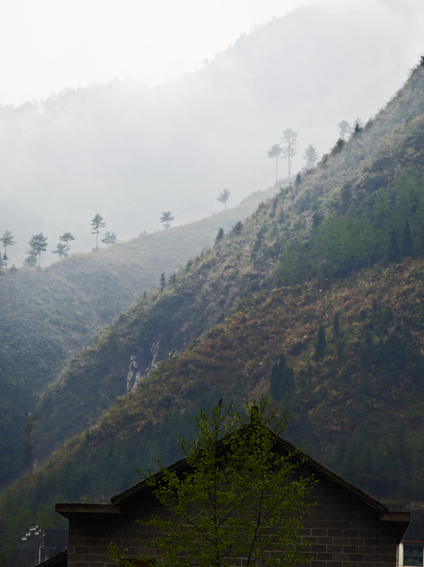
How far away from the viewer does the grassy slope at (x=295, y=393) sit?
66125mm

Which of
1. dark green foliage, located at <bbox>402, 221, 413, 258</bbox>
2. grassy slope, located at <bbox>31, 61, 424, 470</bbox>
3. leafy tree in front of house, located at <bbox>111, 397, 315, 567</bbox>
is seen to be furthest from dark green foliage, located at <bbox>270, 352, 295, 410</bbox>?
leafy tree in front of house, located at <bbox>111, 397, 315, 567</bbox>

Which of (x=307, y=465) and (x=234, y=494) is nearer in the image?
(x=234, y=494)

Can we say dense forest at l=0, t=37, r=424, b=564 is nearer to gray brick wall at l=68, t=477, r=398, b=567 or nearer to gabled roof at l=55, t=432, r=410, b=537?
gray brick wall at l=68, t=477, r=398, b=567

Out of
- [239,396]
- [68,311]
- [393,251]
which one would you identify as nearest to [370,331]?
[393,251]

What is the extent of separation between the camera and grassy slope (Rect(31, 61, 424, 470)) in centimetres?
8856

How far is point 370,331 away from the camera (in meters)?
73.9

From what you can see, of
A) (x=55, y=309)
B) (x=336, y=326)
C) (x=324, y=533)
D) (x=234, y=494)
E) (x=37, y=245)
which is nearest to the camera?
(x=234, y=494)

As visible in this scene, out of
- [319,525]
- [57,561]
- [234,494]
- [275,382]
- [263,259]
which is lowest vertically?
[57,561]

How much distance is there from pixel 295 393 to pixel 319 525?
2203 inches

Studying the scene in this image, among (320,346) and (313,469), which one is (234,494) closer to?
(313,469)

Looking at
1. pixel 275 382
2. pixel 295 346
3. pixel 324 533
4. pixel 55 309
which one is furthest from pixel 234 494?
pixel 55 309

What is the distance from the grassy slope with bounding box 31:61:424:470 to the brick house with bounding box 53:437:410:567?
2726 inches

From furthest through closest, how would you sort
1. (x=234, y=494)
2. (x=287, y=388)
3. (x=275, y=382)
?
(x=275, y=382) → (x=287, y=388) → (x=234, y=494)

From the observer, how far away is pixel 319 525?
15703 mm
